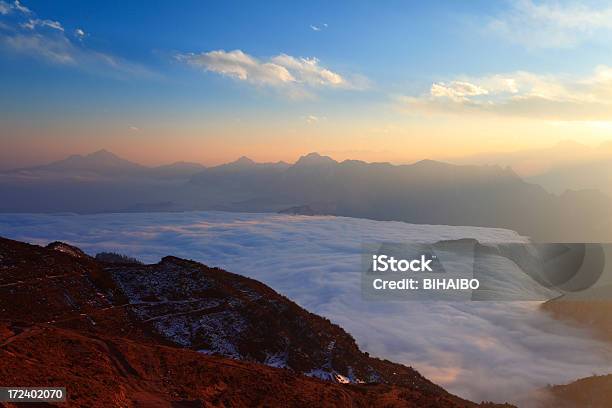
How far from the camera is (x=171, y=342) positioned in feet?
80.3

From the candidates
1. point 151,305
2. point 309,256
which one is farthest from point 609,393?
point 309,256

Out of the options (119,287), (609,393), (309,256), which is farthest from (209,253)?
(609,393)

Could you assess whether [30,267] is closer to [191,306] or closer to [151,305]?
[151,305]

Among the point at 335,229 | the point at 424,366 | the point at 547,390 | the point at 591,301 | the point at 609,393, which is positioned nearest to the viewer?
the point at 609,393

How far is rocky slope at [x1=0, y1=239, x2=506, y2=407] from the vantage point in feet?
50.4

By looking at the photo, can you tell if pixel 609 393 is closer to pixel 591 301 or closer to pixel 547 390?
pixel 547 390

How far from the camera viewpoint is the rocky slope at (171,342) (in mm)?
15367

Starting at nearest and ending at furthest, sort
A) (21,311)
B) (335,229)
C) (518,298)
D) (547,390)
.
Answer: (21,311)
(547,390)
(518,298)
(335,229)

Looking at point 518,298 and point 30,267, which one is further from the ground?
point 30,267

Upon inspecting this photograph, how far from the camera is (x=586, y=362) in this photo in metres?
52.3

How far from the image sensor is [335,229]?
154 metres

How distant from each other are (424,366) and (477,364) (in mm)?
6986

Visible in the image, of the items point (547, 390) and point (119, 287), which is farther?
point (547, 390)

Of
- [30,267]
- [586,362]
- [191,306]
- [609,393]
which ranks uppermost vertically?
[30,267]
